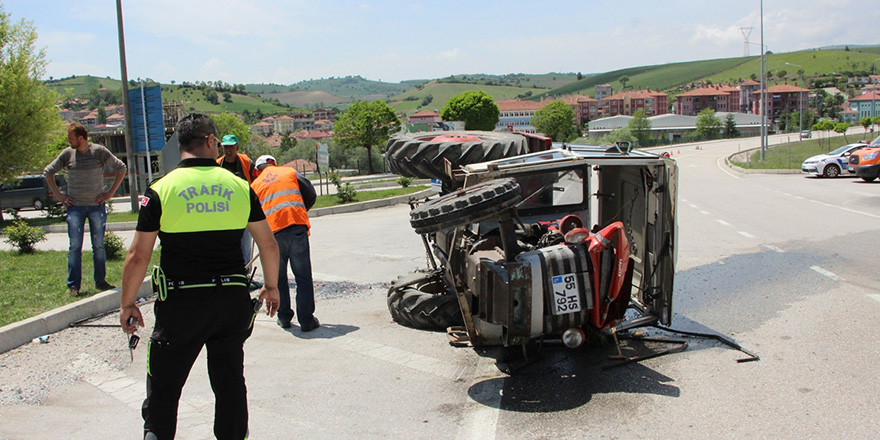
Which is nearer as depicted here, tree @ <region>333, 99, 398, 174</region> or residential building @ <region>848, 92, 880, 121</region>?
tree @ <region>333, 99, 398, 174</region>

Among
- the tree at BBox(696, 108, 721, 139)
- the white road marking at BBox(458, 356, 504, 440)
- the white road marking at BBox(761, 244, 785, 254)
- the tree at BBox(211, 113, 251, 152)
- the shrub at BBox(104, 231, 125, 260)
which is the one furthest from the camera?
the tree at BBox(696, 108, 721, 139)

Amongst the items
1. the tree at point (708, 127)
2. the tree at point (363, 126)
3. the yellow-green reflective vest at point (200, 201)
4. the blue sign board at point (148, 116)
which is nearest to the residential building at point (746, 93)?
the tree at point (708, 127)

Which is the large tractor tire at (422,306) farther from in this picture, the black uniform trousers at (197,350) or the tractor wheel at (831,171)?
the tractor wheel at (831,171)

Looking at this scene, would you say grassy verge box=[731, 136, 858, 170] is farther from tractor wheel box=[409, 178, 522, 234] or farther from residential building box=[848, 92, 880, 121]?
residential building box=[848, 92, 880, 121]

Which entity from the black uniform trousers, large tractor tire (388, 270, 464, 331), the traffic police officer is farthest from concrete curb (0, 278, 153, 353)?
the black uniform trousers

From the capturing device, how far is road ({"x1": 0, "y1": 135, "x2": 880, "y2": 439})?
4.21 m

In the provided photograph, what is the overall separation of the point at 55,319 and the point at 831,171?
28178mm

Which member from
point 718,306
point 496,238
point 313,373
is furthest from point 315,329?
point 718,306

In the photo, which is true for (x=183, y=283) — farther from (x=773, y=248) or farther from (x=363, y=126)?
(x=363, y=126)

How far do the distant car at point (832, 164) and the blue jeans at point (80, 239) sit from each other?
89.2ft

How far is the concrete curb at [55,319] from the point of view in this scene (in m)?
6.24

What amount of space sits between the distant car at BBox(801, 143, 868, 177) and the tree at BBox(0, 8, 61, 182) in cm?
2867

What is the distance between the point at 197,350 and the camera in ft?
11.5

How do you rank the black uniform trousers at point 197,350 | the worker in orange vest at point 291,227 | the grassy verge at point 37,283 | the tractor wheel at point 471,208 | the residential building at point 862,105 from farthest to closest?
the residential building at point 862,105 → the grassy verge at point 37,283 → the worker in orange vest at point 291,227 → the tractor wheel at point 471,208 → the black uniform trousers at point 197,350
